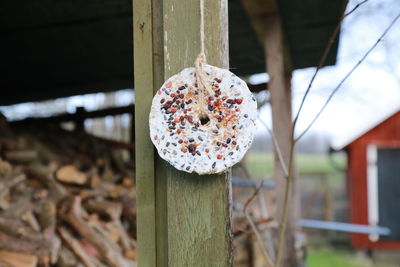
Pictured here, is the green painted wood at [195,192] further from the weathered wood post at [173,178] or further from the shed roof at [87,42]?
the shed roof at [87,42]

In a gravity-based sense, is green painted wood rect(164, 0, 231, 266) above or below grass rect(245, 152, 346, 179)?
above

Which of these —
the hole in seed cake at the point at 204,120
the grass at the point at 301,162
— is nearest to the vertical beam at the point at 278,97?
the hole in seed cake at the point at 204,120

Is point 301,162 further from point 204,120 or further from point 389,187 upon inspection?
point 204,120

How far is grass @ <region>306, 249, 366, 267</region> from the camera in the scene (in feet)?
30.6

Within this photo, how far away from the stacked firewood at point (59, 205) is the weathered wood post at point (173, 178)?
1.71 meters

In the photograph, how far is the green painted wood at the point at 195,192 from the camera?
110 centimetres

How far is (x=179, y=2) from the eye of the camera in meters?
1.17

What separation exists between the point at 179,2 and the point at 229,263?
63 centimetres

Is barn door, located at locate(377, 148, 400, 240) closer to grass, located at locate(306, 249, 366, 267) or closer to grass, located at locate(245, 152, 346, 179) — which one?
grass, located at locate(306, 249, 366, 267)

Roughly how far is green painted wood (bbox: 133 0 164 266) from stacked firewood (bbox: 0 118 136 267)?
66.2 inches

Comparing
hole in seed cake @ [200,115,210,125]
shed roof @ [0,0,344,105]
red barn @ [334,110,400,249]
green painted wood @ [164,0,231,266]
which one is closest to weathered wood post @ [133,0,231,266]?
green painted wood @ [164,0,231,266]

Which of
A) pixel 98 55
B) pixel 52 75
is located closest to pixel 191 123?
pixel 98 55

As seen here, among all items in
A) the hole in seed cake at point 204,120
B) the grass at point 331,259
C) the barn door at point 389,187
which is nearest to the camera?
the hole in seed cake at point 204,120

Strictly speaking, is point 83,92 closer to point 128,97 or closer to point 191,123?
point 191,123
